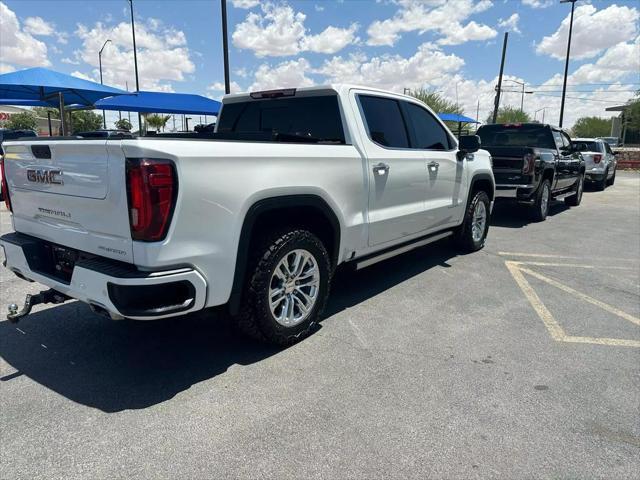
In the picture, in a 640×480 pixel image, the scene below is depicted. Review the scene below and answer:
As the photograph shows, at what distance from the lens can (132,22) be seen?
88.8ft

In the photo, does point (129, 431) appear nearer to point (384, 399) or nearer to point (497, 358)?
point (384, 399)

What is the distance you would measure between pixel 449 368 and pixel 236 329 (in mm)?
1518

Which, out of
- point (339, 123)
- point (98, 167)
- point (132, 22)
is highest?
point (132, 22)

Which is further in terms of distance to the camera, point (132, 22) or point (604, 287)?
point (132, 22)

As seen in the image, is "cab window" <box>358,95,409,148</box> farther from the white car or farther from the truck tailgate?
the white car

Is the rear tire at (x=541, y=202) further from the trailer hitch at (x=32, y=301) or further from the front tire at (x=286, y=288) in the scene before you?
the trailer hitch at (x=32, y=301)

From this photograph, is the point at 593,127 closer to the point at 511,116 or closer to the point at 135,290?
the point at 511,116

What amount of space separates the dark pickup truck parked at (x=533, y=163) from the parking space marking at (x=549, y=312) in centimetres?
282

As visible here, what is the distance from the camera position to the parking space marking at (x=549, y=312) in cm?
385

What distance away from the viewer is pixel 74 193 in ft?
Answer: 9.28

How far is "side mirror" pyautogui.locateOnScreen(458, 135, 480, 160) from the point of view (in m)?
5.45

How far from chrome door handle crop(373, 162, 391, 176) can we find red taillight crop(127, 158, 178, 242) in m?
1.98

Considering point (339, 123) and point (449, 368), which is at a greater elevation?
point (339, 123)

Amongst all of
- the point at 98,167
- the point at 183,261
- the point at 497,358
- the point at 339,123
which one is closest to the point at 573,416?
the point at 497,358
